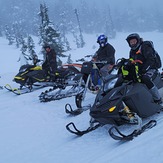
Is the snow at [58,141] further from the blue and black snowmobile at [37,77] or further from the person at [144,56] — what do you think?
the blue and black snowmobile at [37,77]

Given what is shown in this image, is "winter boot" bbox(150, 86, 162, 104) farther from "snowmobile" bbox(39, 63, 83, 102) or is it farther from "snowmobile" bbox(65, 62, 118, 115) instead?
"snowmobile" bbox(39, 63, 83, 102)

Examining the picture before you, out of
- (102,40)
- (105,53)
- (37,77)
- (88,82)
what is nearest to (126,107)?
(88,82)

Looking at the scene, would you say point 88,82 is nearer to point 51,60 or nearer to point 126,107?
point 126,107

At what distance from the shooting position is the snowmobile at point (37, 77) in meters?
10.5

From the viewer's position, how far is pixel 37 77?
11086 millimetres

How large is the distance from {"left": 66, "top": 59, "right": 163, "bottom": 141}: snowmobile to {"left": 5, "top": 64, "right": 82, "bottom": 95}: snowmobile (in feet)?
18.8

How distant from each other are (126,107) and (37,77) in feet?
23.7

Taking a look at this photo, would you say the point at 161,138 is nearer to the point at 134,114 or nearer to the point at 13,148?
the point at 134,114

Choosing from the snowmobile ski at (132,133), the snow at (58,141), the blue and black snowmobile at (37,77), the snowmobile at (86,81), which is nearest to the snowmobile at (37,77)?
the blue and black snowmobile at (37,77)

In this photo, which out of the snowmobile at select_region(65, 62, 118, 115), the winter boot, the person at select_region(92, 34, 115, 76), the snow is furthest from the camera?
the person at select_region(92, 34, 115, 76)

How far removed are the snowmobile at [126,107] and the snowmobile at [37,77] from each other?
18.8ft

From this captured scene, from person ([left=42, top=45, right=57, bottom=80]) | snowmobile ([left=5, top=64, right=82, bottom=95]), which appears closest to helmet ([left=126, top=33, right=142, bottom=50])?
snowmobile ([left=5, top=64, right=82, bottom=95])

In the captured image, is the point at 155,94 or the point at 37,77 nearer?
the point at 155,94

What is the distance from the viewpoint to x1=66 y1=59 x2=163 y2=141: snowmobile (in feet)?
14.2
